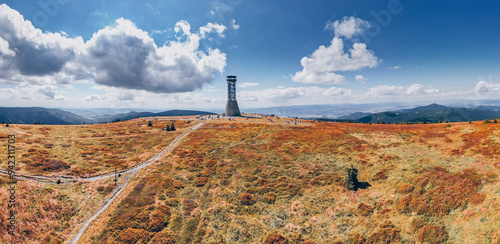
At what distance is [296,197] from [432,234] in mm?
19502

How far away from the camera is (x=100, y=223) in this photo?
3256 centimetres

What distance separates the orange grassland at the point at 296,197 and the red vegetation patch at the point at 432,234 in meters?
0.11

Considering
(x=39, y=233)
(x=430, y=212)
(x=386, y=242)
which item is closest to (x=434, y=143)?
(x=430, y=212)

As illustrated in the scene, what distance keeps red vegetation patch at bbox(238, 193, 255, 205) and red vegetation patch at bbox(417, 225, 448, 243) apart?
25.3 meters

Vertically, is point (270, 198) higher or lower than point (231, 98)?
lower

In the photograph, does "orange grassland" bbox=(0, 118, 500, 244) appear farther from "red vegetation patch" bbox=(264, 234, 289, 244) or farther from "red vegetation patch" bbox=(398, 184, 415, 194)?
"red vegetation patch" bbox=(264, 234, 289, 244)

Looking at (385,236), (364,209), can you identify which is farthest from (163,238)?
(364,209)

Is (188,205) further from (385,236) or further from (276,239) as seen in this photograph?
(385,236)

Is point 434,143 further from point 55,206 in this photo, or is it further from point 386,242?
point 55,206

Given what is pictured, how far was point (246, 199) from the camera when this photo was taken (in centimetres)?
3781

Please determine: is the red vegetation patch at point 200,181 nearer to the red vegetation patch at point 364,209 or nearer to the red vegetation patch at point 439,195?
the red vegetation patch at point 364,209

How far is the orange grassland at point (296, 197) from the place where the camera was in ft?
91.1

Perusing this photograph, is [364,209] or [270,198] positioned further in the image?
[270,198]

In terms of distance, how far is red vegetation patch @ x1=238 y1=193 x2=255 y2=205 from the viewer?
37150 millimetres
